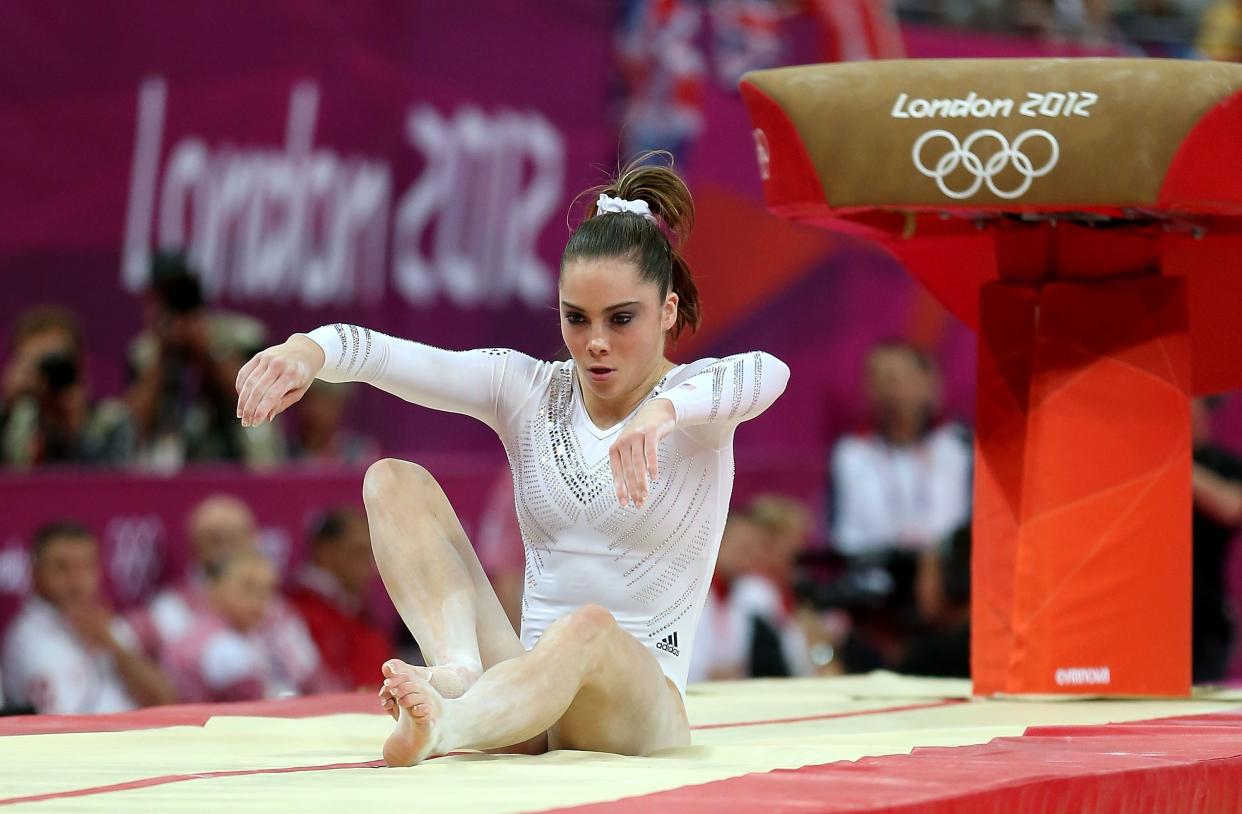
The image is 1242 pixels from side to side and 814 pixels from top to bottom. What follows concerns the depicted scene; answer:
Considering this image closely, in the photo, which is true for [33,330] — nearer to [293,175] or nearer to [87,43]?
[87,43]

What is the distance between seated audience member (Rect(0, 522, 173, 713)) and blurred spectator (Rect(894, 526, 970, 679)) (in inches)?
98.0

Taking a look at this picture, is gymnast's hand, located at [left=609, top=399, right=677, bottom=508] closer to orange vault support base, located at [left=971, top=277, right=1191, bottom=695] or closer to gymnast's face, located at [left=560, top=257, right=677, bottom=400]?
gymnast's face, located at [left=560, top=257, right=677, bottom=400]

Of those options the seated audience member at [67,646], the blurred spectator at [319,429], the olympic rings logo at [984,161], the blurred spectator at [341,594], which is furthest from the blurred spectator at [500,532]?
the olympic rings logo at [984,161]

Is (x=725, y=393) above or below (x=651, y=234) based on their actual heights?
below

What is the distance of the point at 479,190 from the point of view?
30.3 ft

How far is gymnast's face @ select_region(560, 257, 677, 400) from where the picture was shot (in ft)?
11.3

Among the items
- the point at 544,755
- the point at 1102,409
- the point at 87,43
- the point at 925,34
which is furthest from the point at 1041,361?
the point at 925,34

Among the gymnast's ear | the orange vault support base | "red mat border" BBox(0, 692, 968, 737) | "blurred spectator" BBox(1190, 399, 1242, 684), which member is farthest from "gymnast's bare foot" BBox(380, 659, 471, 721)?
"blurred spectator" BBox(1190, 399, 1242, 684)

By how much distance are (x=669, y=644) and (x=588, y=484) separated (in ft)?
1.13

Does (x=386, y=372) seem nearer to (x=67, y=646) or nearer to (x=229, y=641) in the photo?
(x=67, y=646)

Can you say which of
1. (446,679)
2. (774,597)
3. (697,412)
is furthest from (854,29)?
(446,679)

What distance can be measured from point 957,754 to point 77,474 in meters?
3.85

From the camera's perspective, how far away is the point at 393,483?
11.3ft

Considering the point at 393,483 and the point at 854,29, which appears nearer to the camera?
the point at 393,483
